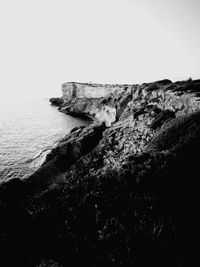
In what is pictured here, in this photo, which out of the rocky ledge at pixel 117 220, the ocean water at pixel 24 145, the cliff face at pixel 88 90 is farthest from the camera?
the cliff face at pixel 88 90

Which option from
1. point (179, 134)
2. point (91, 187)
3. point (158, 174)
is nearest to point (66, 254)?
point (91, 187)

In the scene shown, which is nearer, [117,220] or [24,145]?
[117,220]

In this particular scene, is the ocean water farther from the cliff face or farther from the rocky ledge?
the cliff face

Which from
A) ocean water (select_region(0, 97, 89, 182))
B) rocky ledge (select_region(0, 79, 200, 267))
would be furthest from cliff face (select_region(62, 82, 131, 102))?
rocky ledge (select_region(0, 79, 200, 267))

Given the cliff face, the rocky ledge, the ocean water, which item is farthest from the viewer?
the cliff face

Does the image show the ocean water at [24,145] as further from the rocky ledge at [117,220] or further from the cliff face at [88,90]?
the cliff face at [88,90]

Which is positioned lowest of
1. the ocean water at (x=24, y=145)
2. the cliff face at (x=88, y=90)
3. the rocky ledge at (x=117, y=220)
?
the ocean water at (x=24, y=145)

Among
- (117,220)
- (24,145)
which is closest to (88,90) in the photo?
(24,145)

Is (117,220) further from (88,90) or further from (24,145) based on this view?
(88,90)

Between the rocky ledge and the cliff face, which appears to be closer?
the rocky ledge

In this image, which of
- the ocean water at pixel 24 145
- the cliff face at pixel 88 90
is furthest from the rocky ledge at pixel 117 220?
the cliff face at pixel 88 90

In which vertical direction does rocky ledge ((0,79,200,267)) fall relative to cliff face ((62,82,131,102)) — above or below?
below

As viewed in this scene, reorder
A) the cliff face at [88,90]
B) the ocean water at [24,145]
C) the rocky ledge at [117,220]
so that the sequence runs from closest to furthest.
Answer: the rocky ledge at [117,220], the ocean water at [24,145], the cliff face at [88,90]

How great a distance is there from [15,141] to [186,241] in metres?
36.1
